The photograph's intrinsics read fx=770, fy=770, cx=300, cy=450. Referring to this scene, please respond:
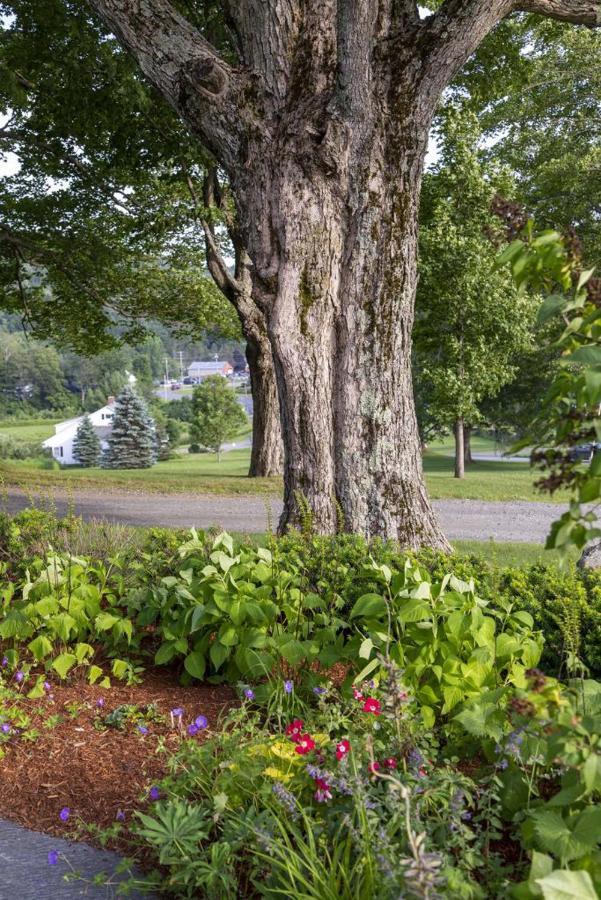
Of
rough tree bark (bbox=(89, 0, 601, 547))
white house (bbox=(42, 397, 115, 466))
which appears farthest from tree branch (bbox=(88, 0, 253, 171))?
white house (bbox=(42, 397, 115, 466))

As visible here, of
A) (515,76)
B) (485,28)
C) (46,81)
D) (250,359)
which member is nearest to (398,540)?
(485,28)

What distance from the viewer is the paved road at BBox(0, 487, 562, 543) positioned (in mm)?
11320

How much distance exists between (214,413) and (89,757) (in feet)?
189

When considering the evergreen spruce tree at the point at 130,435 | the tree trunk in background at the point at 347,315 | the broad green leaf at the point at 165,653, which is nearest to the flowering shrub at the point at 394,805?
the broad green leaf at the point at 165,653

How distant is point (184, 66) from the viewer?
569 cm

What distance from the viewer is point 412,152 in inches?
238

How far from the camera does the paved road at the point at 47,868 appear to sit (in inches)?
98.9

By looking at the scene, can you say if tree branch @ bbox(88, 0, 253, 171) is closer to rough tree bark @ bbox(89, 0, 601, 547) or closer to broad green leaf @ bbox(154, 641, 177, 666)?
rough tree bark @ bbox(89, 0, 601, 547)

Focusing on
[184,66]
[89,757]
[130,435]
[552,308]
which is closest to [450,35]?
A: [184,66]

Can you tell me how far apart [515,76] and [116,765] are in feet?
38.7

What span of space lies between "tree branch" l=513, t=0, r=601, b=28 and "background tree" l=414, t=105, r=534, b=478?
12.3 m

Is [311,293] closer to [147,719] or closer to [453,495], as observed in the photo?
[147,719]

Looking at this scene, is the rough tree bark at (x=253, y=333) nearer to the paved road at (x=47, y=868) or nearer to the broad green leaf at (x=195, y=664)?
the broad green leaf at (x=195, y=664)

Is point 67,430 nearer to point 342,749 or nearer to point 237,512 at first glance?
point 237,512
